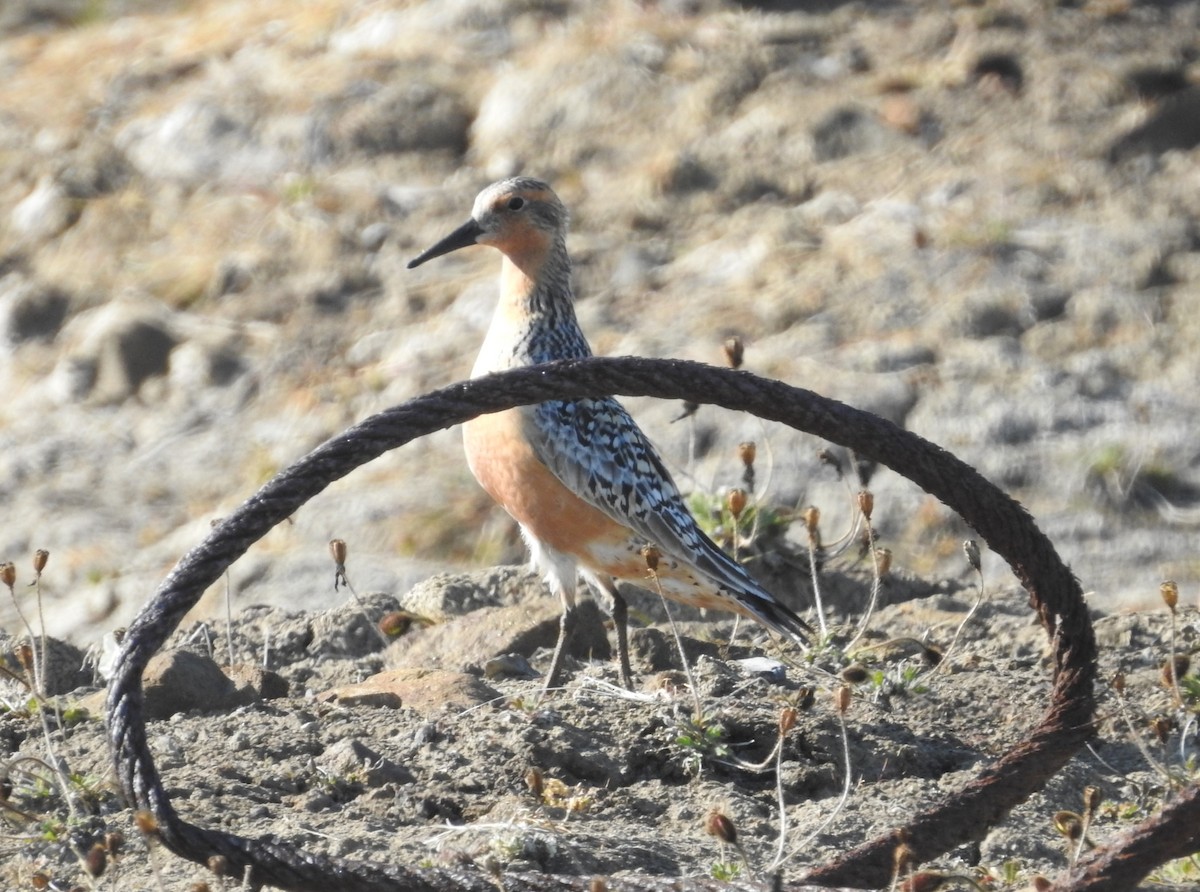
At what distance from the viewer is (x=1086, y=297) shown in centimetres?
911

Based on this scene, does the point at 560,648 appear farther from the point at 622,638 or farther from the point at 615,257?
the point at 615,257

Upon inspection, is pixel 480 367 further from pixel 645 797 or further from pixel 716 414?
pixel 645 797

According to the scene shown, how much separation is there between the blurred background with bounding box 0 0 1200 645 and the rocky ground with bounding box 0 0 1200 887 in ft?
0.07

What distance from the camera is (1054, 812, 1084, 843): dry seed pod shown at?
380 centimetres

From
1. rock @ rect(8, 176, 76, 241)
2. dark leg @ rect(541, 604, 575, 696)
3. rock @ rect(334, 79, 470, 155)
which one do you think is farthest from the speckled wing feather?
rock @ rect(8, 176, 76, 241)

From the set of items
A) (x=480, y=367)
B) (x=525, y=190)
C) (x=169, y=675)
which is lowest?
(x=169, y=675)

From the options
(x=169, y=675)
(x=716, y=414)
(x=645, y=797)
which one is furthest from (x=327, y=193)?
(x=645, y=797)

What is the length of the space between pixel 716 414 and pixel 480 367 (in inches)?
72.4

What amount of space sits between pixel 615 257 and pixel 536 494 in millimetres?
3433

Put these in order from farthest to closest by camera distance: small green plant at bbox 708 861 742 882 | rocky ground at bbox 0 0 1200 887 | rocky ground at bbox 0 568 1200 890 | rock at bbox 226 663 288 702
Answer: rocky ground at bbox 0 0 1200 887 < rock at bbox 226 663 288 702 < rocky ground at bbox 0 568 1200 890 < small green plant at bbox 708 861 742 882

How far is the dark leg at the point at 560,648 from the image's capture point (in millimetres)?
5562

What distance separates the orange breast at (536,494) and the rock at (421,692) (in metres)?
1.24

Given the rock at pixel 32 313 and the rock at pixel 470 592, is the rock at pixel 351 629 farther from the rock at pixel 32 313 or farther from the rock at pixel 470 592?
the rock at pixel 32 313

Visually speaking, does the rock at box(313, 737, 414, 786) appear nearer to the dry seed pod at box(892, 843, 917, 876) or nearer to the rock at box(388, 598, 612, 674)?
the rock at box(388, 598, 612, 674)
